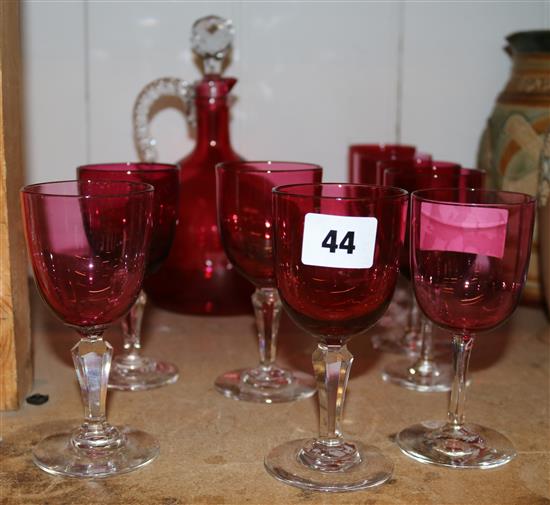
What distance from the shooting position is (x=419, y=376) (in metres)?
1.11

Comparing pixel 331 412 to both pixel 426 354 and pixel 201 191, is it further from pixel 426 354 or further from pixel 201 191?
pixel 201 191

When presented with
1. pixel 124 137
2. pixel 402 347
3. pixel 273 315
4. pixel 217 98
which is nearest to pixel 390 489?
pixel 273 315

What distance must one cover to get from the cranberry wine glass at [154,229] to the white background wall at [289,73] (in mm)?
415

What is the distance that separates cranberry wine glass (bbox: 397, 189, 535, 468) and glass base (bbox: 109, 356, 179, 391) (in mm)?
342

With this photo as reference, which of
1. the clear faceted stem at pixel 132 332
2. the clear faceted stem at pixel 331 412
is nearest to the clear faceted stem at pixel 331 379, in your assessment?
the clear faceted stem at pixel 331 412

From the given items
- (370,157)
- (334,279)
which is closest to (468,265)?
(334,279)

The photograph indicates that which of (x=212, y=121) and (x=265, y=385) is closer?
(x=265, y=385)

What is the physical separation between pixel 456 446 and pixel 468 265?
0.61ft

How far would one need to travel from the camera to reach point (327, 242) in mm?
764

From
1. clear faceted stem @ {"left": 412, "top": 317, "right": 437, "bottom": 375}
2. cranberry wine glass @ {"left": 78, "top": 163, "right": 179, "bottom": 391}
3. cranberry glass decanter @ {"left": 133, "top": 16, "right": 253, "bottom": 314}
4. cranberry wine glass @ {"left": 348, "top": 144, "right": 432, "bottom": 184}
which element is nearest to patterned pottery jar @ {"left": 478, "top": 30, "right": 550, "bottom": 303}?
cranberry wine glass @ {"left": 348, "top": 144, "right": 432, "bottom": 184}

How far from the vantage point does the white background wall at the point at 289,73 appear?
4.70ft

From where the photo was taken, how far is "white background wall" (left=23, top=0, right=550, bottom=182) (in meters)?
1.43

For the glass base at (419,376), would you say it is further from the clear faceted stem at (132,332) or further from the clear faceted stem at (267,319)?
the clear faceted stem at (132,332)

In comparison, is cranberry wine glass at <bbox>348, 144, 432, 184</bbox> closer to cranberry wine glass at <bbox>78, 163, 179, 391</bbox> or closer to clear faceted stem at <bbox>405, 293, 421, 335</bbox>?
clear faceted stem at <bbox>405, 293, 421, 335</bbox>
